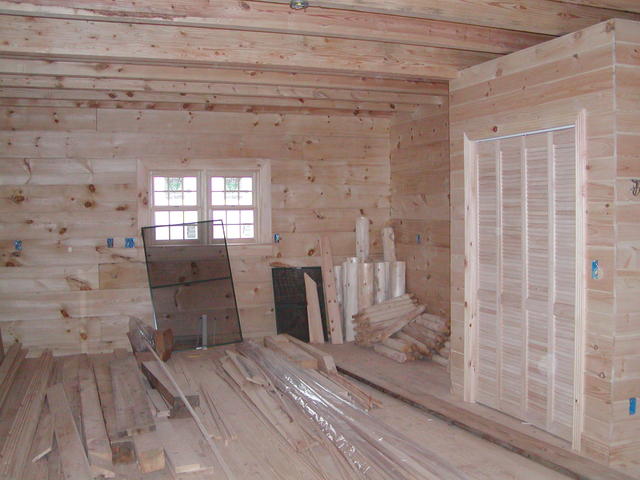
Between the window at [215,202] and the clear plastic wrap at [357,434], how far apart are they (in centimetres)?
206

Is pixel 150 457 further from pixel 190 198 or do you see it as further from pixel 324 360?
pixel 190 198

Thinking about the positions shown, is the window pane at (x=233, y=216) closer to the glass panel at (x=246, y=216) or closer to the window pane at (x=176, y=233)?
the glass panel at (x=246, y=216)

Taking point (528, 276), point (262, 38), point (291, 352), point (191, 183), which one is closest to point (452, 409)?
point (528, 276)

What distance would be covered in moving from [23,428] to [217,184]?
3.81m

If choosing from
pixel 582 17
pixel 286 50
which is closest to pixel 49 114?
pixel 286 50

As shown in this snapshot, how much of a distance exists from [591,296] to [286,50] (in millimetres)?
2693

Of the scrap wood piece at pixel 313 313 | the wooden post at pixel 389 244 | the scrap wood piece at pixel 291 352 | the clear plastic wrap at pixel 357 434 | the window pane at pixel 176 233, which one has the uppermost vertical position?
the window pane at pixel 176 233

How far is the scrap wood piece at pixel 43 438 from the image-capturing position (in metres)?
4.21

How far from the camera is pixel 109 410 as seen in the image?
5.07 metres

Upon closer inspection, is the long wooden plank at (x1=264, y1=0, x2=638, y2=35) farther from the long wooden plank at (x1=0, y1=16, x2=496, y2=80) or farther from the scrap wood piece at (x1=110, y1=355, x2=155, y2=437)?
the scrap wood piece at (x1=110, y1=355, x2=155, y2=437)

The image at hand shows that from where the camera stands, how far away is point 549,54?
435cm

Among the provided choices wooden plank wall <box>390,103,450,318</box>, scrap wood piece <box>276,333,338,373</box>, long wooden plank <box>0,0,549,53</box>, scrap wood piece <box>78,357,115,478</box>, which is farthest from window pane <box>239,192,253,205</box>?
long wooden plank <box>0,0,549,53</box>

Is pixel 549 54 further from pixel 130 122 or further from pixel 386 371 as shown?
pixel 130 122

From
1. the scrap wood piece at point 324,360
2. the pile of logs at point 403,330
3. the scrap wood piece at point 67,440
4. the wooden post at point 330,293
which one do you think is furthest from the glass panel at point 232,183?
the scrap wood piece at point 67,440
